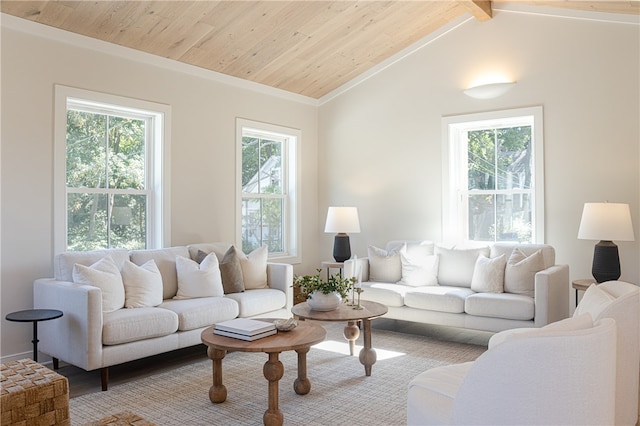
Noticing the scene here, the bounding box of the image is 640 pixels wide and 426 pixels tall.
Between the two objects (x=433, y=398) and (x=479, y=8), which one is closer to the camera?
(x=433, y=398)

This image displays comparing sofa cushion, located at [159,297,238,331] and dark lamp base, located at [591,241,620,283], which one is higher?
dark lamp base, located at [591,241,620,283]

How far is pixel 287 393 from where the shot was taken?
333 centimetres

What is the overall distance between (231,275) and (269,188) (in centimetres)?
180

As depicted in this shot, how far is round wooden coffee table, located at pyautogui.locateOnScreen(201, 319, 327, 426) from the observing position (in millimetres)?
2789

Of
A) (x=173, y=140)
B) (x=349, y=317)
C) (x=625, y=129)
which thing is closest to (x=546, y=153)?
(x=625, y=129)

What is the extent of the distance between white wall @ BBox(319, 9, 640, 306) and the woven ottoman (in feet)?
13.6

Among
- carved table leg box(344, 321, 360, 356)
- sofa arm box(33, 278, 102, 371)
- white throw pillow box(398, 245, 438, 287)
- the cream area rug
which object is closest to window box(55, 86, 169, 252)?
sofa arm box(33, 278, 102, 371)

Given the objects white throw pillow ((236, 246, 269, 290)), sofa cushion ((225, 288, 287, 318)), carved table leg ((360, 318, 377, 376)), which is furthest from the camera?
white throw pillow ((236, 246, 269, 290))

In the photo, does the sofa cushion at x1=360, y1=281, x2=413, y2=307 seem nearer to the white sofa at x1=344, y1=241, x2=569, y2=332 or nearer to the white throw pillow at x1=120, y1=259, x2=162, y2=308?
the white sofa at x1=344, y1=241, x2=569, y2=332

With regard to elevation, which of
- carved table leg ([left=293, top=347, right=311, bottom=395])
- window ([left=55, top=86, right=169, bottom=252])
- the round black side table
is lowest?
carved table leg ([left=293, top=347, right=311, bottom=395])

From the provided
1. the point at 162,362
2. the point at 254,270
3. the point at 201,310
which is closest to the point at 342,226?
the point at 254,270

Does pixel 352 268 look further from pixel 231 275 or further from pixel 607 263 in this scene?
pixel 607 263

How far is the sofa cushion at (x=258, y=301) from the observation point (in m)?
4.32

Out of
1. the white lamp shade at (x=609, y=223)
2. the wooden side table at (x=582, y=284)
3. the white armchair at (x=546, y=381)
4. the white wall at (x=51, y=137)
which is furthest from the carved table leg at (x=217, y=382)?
the white lamp shade at (x=609, y=223)
